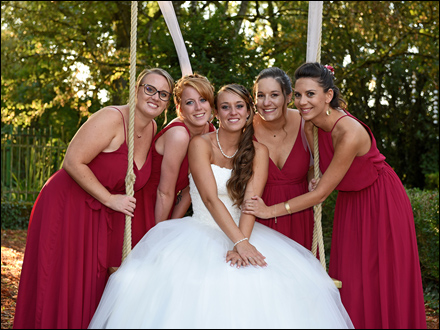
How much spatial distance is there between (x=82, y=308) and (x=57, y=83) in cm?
803

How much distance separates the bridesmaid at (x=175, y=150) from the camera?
11.2 feet

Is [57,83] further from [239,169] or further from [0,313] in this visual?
[239,169]

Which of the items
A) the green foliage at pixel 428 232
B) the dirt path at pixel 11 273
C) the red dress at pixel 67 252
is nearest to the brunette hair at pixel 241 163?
the red dress at pixel 67 252

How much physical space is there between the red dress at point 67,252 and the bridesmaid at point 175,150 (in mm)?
241

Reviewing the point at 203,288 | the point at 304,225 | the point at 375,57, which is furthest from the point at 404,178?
the point at 203,288

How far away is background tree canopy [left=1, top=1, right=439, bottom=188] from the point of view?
8172 millimetres

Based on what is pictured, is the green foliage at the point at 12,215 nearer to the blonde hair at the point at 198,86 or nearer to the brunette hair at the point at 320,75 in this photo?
the blonde hair at the point at 198,86

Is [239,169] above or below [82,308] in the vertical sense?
above

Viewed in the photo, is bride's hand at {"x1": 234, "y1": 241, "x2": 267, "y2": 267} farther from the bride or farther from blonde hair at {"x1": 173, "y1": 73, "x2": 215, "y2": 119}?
blonde hair at {"x1": 173, "y1": 73, "x2": 215, "y2": 119}

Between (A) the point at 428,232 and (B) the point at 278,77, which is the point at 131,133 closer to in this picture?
(B) the point at 278,77

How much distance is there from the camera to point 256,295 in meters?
2.54

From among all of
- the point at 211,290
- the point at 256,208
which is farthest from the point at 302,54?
the point at 211,290

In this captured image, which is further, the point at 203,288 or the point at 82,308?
the point at 82,308

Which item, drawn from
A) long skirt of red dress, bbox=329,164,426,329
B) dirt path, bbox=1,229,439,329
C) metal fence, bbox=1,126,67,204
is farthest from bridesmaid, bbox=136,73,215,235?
metal fence, bbox=1,126,67,204
